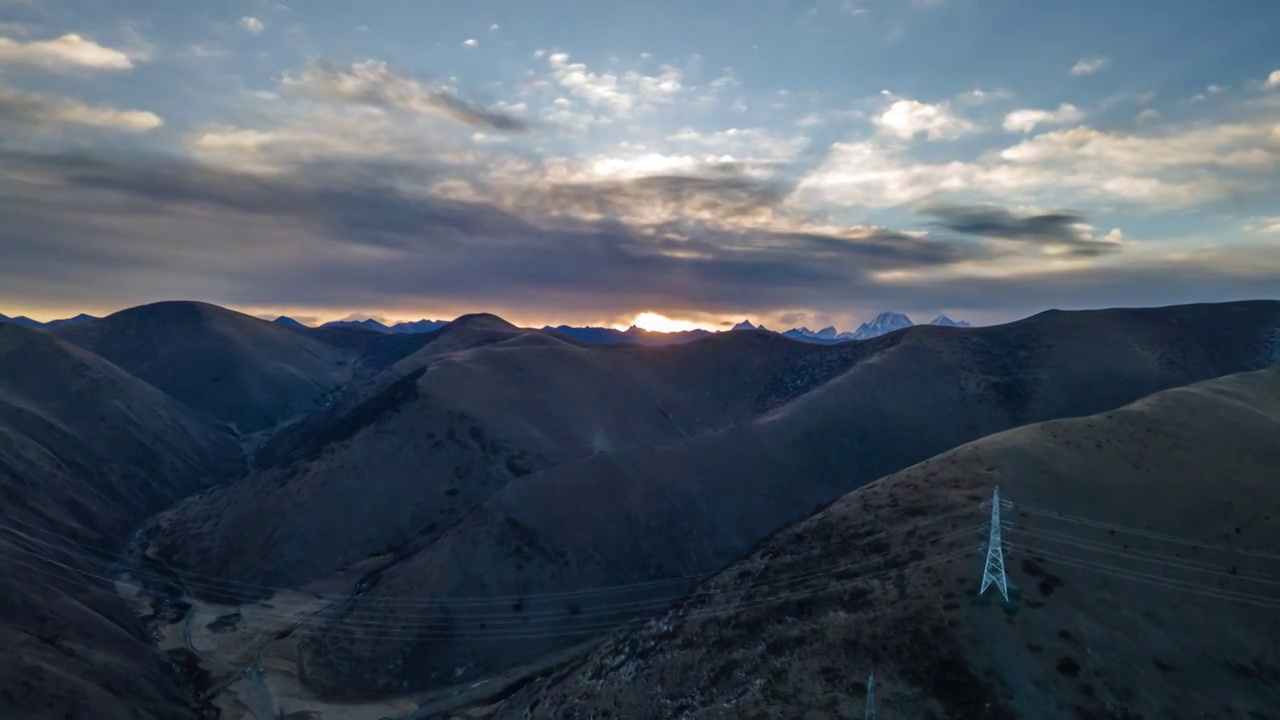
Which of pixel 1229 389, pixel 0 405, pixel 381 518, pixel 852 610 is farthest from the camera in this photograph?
pixel 0 405

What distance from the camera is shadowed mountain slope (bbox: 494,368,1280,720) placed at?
126 ft

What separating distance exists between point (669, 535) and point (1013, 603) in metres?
54.5

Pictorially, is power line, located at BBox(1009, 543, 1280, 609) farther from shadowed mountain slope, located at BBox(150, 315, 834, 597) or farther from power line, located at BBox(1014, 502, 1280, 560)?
shadowed mountain slope, located at BBox(150, 315, 834, 597)

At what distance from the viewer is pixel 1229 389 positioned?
262ft

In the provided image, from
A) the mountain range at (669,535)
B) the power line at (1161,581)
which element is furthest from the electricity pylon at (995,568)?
the power line at (1161,581)

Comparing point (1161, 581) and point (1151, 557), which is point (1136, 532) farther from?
point (1161, 581)

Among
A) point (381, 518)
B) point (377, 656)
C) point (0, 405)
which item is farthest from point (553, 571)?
point (0, 405)

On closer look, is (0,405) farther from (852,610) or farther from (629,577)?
(852,610)

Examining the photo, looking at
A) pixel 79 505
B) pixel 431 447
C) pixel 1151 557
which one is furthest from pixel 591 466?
pixel 79 505

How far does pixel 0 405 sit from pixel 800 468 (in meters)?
134

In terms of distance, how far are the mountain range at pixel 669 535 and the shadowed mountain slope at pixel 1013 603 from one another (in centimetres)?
22

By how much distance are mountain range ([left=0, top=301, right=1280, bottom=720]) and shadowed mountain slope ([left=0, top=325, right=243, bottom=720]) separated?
0.55 m

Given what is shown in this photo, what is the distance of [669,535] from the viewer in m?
91.9

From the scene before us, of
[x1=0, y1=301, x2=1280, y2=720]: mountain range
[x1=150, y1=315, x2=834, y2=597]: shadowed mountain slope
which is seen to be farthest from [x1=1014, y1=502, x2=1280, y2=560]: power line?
[x1=150, y1=315, x2=834, y2=597]: shadowed mountain slope
